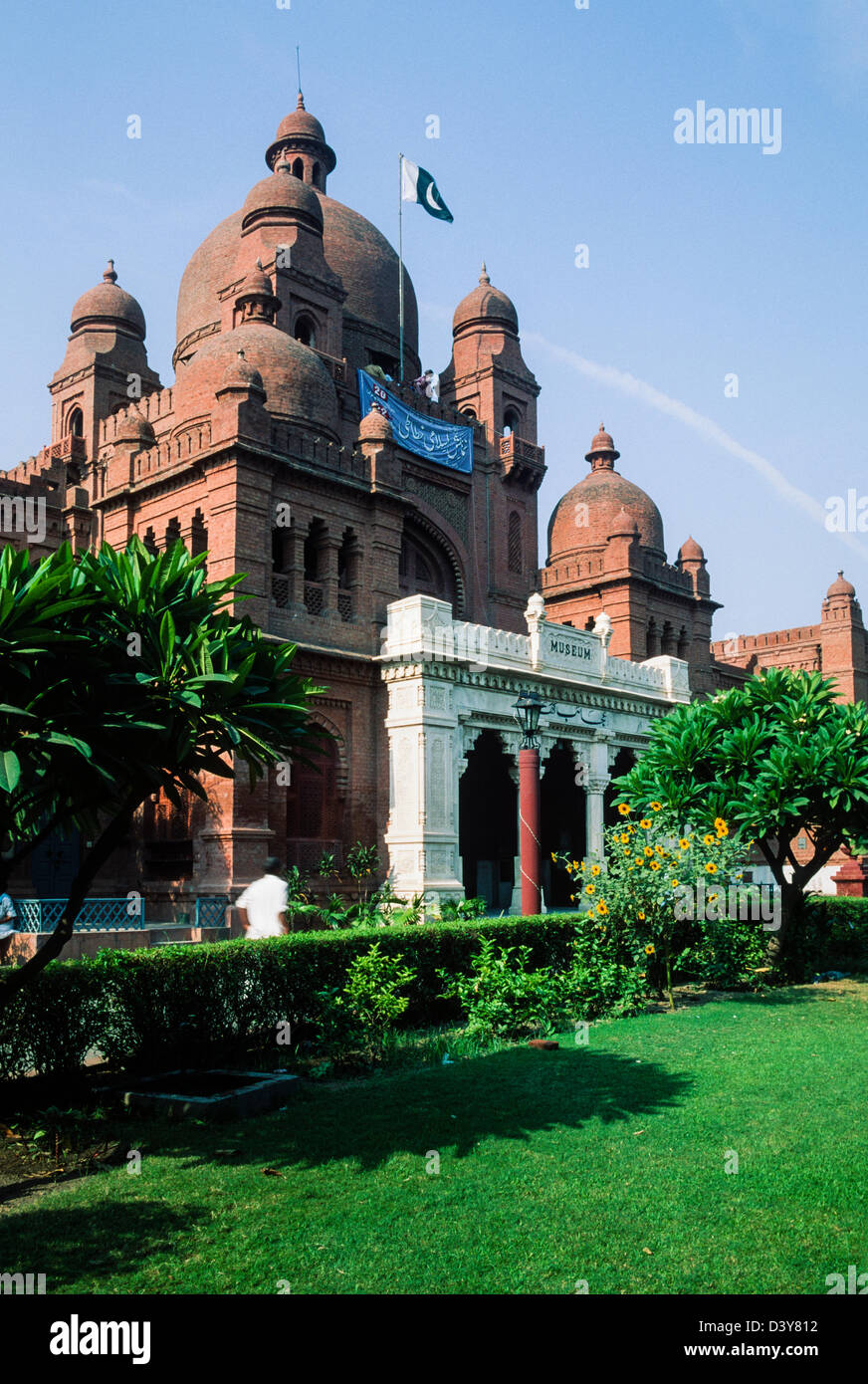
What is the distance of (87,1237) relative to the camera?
528 cm

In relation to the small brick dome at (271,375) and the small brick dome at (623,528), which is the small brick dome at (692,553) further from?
the small brick dome at (271,375)

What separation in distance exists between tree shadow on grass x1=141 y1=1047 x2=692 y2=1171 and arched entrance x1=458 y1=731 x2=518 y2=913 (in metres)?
16.9

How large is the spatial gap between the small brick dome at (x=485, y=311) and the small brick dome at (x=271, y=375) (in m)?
8.88

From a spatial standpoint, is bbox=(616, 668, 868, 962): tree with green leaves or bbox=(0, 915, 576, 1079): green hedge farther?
bbox=(616, 668, 868, 962): tree with green leaves

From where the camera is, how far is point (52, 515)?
23406 millimetres

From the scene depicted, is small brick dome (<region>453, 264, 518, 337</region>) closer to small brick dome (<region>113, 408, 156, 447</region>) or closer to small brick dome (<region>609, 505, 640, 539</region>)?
small brick dome (<region>609, 505, 640, 539</region>)

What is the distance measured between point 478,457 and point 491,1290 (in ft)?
82.5

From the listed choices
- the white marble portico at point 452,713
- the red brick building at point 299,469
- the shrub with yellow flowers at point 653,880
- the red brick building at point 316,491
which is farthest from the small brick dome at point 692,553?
the shrub with yellow flowers at point 653,880

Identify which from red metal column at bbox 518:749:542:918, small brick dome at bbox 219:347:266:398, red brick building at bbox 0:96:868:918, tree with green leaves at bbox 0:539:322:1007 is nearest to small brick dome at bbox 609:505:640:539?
red brick building at bbox 0:96:868:918

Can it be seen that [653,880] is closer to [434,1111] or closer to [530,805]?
[530,805]

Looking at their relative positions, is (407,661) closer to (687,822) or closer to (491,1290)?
(687,822)

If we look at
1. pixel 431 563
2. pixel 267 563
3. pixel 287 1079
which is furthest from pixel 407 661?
pixel 287 1079

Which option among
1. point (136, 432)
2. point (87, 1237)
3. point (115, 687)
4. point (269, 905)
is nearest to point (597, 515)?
point (136, 432)

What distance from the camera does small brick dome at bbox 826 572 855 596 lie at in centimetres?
3984
